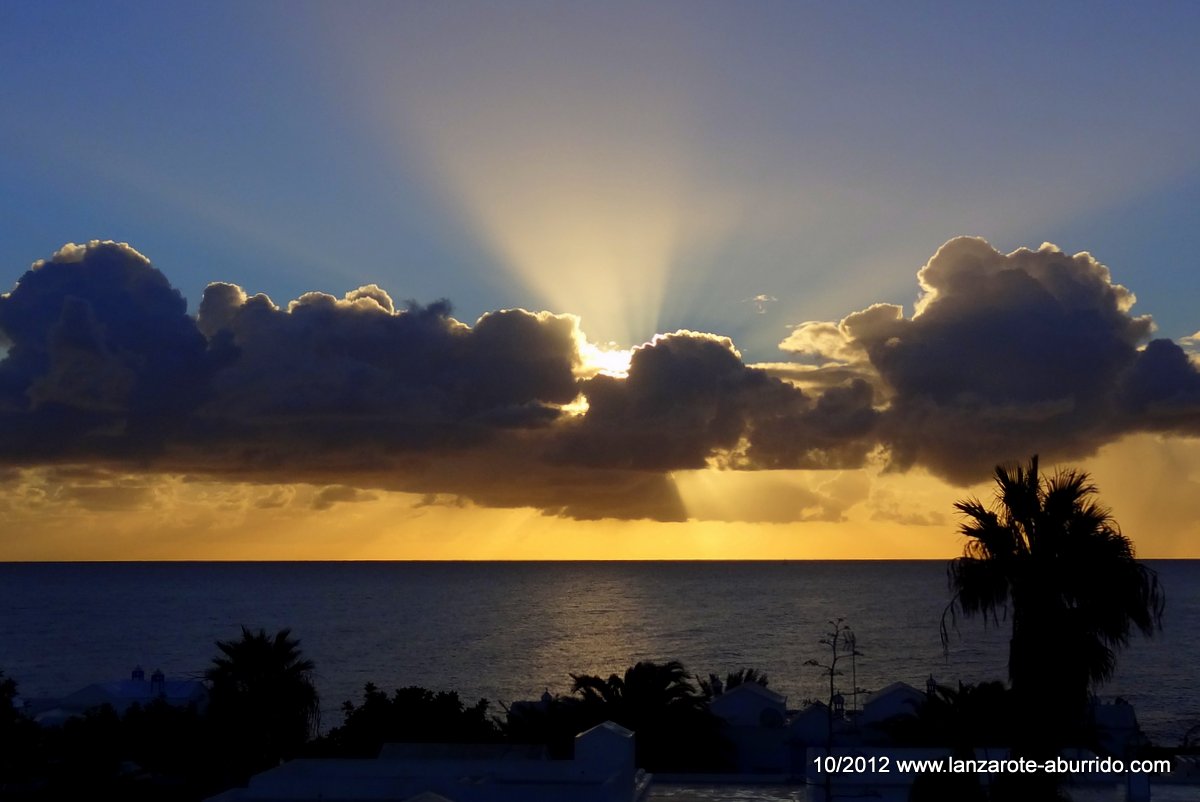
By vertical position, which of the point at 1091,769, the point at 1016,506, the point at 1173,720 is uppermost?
the point at 1016,506

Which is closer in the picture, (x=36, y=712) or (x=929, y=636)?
(x=36, y=712)

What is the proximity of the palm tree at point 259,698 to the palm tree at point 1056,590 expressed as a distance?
3245 cm

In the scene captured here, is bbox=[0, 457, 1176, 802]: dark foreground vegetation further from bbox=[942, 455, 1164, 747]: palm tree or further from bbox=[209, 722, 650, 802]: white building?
bbox=[209, 722, 650, 802]: white building

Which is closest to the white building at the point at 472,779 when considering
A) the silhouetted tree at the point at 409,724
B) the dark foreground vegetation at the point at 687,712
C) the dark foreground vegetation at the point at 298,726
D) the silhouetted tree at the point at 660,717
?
the dark foreground vegetation at the point at 687,712

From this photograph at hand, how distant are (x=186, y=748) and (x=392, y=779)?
79.3 ft

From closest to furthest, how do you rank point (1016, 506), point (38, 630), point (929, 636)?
point (1016, 506) < point (929, 636) < point (38, 630)

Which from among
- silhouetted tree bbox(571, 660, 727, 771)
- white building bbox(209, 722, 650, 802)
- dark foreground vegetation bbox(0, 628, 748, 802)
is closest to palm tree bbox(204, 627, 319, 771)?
dark foreground vegetation bbox(0, 628, 748, 802)

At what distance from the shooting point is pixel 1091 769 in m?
22.8

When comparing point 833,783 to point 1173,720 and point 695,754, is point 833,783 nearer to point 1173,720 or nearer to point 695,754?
point 695,754

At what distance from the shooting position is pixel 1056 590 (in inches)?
630

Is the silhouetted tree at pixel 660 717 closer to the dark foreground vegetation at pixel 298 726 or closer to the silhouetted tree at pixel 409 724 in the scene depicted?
the dark foreground vegetation at pixel 298 726

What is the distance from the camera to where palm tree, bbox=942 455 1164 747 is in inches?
615

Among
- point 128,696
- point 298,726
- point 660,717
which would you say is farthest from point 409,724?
point 128,696

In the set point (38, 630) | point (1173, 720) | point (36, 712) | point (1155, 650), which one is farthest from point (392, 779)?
point (38, 630)
